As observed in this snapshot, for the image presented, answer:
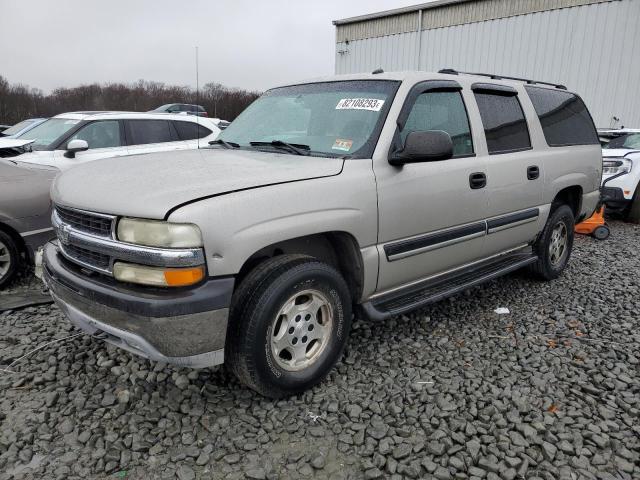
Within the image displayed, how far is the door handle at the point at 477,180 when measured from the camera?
3465 millimetres

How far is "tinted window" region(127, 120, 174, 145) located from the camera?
718 centimetres

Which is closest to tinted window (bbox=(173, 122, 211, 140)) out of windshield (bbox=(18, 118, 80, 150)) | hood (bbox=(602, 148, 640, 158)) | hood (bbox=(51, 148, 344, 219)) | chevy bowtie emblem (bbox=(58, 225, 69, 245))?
windshield (bbox=(18, 118, 80, 150))

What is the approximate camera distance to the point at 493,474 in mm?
2207

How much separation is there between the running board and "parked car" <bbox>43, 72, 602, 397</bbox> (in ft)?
0.05

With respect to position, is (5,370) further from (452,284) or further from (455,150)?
(455,150)

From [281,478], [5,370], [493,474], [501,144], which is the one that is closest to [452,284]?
[501,144]

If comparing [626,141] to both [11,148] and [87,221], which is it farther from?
[11,148]

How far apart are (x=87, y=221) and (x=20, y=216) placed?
7.57 ft

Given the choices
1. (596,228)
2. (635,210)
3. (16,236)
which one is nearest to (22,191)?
(16,236)

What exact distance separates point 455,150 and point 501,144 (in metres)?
0.61

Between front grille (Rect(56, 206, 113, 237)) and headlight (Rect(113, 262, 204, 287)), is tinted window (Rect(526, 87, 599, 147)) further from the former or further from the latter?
front grille (Rect(56, 206, 113, 237))

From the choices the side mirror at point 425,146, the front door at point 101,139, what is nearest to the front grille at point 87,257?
the side mirror at point 425,146

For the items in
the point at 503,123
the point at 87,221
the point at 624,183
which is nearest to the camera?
the point at 87,221

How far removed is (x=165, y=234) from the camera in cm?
218
